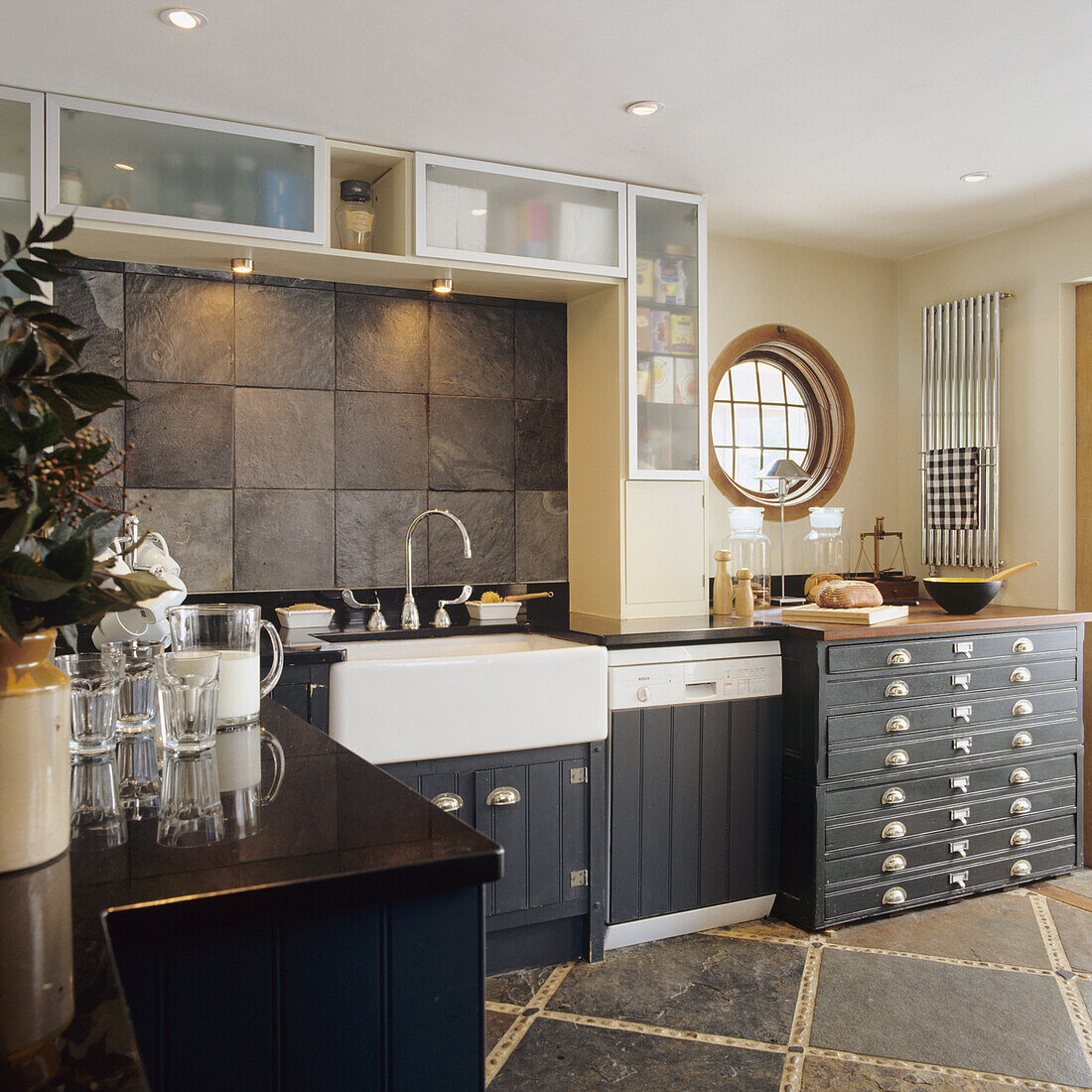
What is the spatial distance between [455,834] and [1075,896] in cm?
346

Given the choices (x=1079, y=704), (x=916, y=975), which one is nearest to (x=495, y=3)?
(x=916, y=975)

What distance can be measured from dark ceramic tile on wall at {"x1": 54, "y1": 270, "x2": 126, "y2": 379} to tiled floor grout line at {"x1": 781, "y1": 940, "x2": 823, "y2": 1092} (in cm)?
283

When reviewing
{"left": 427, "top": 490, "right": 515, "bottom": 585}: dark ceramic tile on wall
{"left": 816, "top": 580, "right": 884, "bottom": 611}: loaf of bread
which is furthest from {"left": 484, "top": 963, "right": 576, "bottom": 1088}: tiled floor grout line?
{"left": 816, "top": 580, "right": 884, "bottom": 611}: loaf of bread

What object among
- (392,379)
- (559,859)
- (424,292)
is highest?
(424,292)

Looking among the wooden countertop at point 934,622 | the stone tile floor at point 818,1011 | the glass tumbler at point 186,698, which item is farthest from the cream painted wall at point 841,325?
the glass tumbler at point 186,698

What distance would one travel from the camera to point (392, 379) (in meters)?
3.68

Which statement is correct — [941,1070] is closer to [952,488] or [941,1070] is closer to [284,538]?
[284,538]

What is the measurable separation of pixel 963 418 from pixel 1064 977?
2414 mm

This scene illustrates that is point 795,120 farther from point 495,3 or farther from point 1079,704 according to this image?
Result: point 1079,704

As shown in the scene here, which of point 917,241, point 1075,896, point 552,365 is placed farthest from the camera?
point 917,241

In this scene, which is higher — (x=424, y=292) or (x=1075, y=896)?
(x=424, y=292)

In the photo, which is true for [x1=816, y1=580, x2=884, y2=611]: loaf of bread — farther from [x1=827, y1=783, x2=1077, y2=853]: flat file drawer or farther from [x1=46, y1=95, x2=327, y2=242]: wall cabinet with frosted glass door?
[x1=46, y1=95, x2=327, y2=242]: wall cabinet with frosted glass door

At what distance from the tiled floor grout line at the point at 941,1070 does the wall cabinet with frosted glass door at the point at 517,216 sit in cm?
258

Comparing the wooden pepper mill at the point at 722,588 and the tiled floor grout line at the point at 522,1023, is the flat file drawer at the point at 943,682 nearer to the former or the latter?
the wooden pepper mill at the point at 722,588
